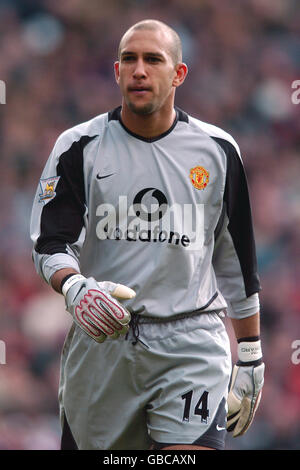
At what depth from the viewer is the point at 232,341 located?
7805 millimetres

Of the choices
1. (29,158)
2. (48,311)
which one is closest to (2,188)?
→ (29,158)

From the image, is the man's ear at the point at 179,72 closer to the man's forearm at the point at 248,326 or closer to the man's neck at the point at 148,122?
the man's neck at the point at 148,122

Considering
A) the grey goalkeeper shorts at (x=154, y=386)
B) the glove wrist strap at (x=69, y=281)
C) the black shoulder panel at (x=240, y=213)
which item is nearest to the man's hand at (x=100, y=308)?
the glove wrist strap at (x=69, y=281)

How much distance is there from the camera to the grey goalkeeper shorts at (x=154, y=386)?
394 centimetres

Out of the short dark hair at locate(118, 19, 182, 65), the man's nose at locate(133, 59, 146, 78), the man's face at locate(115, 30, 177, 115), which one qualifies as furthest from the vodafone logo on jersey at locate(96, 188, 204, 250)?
the short dark hair at locate(118, 19, 182, 65)

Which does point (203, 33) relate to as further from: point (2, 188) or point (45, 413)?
point (45, 413)

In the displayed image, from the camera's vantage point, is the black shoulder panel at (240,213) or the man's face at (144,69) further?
the black shoulder panel at (240,213)

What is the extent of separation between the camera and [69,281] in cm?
375

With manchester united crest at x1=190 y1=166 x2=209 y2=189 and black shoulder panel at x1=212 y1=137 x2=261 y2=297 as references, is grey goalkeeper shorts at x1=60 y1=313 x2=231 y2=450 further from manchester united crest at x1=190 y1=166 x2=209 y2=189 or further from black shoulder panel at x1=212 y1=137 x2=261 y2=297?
manchester united crest at x1=190 y1=166 x2=209 y2=189

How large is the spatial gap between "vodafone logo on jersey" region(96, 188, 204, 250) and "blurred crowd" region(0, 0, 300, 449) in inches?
134

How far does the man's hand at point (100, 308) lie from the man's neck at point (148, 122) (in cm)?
87

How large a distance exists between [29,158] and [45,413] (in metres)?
2.77

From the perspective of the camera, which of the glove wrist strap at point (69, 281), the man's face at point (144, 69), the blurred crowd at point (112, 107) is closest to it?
the glove wrist strap at point (69, 281)

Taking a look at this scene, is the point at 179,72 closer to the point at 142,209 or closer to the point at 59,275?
the point at 142,209
